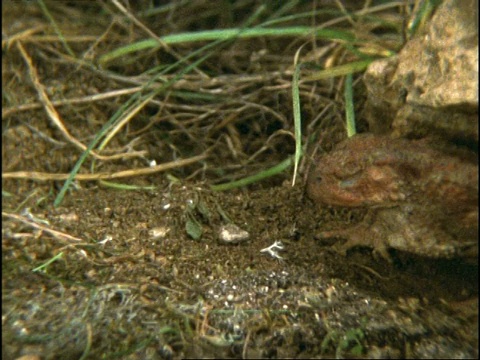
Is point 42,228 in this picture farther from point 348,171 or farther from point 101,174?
point 348,171

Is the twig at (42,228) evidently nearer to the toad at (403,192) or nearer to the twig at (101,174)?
the twig at (101,174)

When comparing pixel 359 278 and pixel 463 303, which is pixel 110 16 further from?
pixel 463 303

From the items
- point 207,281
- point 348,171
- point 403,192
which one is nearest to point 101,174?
point 207,281

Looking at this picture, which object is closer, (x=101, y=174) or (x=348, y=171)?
(x=348, y=171)

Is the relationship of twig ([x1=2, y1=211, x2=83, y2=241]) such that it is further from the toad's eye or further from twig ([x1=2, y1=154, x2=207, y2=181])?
the toad's eye

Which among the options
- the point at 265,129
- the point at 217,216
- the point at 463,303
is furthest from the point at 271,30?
the point at 463,303

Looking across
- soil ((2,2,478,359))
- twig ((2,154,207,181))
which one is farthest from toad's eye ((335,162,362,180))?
twig ((2,154,207,181))
